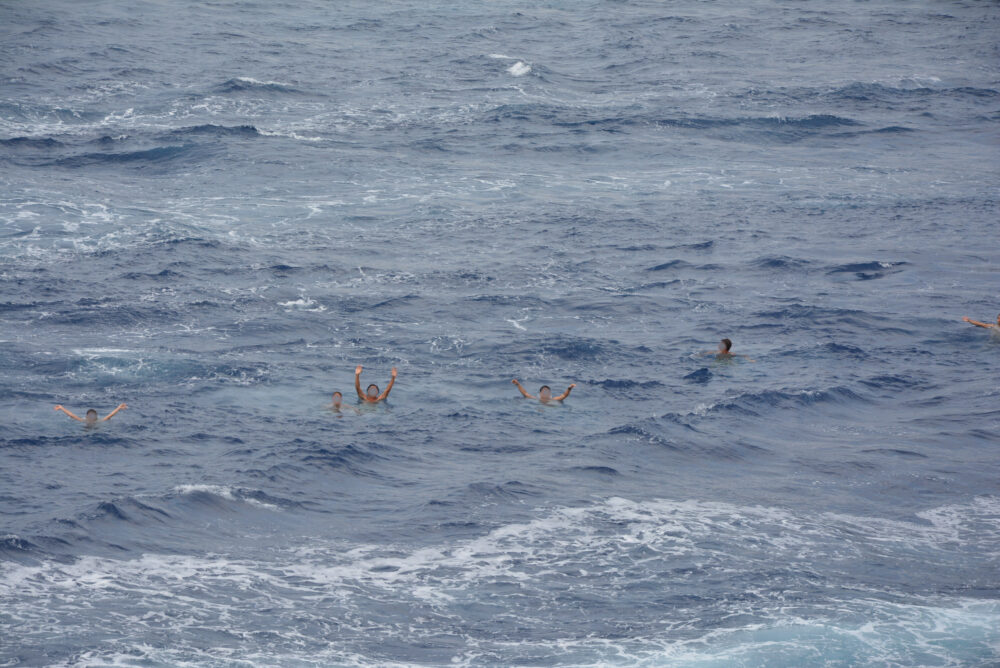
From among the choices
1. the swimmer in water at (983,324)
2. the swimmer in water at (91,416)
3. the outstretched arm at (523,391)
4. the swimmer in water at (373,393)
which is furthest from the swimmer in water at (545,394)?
the swimmer in water at (983,324)

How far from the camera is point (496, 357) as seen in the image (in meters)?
34.1

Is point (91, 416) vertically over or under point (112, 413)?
over

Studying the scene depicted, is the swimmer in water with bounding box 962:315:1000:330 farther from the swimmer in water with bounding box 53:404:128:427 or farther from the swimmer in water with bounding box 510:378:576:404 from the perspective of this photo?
the swimmer in water with bounding box 53:404:128:427

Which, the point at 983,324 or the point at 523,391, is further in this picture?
the point at 983,324

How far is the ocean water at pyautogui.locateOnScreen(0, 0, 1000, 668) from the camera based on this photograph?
22781mm

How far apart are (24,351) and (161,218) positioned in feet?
38.5

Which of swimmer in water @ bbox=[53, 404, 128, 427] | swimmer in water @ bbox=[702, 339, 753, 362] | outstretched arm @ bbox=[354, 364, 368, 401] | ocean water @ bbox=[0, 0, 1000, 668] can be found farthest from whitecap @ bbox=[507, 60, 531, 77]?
swimmer in water @ bbox=[53, 404, 128, 427]

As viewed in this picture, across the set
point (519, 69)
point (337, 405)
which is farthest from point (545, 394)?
point (519, 69)

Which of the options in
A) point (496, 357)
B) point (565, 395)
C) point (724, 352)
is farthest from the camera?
point (496, 357)

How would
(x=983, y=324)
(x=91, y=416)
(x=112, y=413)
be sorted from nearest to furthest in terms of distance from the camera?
(x=91, y=416)
(x=112, y=413)
(x=983, y=324)

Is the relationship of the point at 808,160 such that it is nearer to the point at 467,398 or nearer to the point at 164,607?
the point at 467,398

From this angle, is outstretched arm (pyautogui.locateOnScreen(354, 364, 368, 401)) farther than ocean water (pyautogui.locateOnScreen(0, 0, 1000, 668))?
Yes

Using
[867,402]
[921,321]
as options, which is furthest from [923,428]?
[921,321]

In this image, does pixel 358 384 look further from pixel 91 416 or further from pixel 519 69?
pixel 519 69
